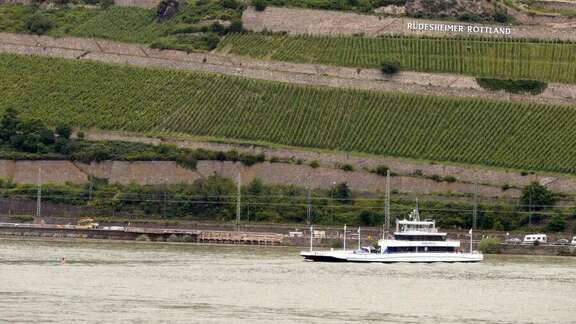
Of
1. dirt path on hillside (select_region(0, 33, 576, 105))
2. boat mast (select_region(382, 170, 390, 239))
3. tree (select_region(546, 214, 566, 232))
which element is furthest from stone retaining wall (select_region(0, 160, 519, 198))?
dirt path on hillside (select_region(0, 33, 576, 105))

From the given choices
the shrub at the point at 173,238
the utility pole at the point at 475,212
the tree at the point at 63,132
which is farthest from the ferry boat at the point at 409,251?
the tree at the point at 63,132

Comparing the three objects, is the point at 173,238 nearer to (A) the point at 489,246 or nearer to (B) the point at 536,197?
(A) the point at 489,246

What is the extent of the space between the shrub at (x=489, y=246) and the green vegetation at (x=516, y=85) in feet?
71.7

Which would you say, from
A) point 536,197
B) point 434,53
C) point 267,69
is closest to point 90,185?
point 267,69

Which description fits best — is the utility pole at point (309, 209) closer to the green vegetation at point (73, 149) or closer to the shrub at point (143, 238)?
the green vegetation at point (73, 149)

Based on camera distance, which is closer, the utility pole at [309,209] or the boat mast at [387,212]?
the boat mast at [387,212]

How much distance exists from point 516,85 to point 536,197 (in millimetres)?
14972

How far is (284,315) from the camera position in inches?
2650

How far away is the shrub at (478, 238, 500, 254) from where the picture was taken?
105m

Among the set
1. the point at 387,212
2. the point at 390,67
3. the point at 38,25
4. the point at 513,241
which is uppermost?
the point at 38,25

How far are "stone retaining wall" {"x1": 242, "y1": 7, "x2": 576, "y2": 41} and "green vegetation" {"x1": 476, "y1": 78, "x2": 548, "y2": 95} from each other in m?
6.90

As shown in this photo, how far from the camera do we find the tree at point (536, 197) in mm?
111625

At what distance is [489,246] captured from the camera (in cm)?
10462

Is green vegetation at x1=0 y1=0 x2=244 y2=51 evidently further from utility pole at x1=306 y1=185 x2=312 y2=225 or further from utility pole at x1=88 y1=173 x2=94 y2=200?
utility pole at x1=306 y1=185 x2=312 y2=225
